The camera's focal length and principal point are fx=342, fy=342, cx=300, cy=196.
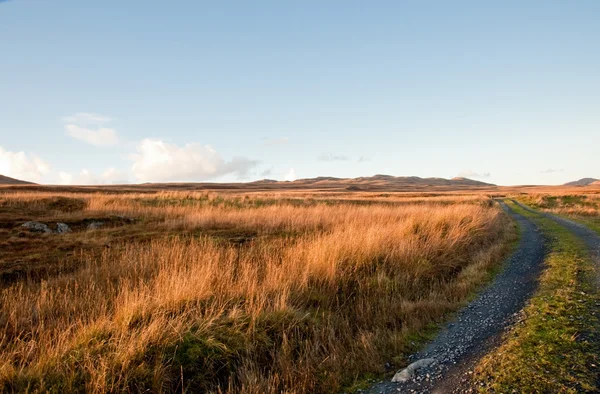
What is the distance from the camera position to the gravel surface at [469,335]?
13.0 feet

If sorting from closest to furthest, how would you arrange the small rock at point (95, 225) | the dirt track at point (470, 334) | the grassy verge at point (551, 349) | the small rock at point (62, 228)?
1. the grassy verge at point (551, 349)
2. the dirt track at point (470, 334)
3. the small rock at point (62, 228)
4. the small rock at point (95, 225)

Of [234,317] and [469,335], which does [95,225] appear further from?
[469,335]

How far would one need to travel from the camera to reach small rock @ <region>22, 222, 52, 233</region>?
14414 mm

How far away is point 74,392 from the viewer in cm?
366

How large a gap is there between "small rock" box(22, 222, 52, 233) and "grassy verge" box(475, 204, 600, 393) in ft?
54.4

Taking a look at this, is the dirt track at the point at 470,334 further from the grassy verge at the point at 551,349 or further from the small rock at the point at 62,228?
the small rock at the point at 62,228

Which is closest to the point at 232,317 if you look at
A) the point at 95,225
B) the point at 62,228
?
the point at 62,228

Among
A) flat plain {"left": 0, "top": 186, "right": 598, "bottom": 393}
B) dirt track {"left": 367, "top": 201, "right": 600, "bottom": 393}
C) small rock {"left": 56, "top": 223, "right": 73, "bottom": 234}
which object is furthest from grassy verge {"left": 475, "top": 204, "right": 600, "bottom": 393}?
small rock {"left": 56, "top": 223, "right": 73, "bottom": 234}

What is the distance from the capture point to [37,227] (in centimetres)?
1462

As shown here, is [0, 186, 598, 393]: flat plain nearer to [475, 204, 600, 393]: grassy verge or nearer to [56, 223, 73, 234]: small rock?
[475, 204, 600, 393]: grassy verge

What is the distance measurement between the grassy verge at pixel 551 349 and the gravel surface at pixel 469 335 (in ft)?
0.68

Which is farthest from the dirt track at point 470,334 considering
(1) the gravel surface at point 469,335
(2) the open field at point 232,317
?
(2) the open field at point 232,317

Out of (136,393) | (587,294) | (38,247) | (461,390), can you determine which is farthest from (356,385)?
(38,247)

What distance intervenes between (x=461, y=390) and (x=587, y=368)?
60.8 inches
